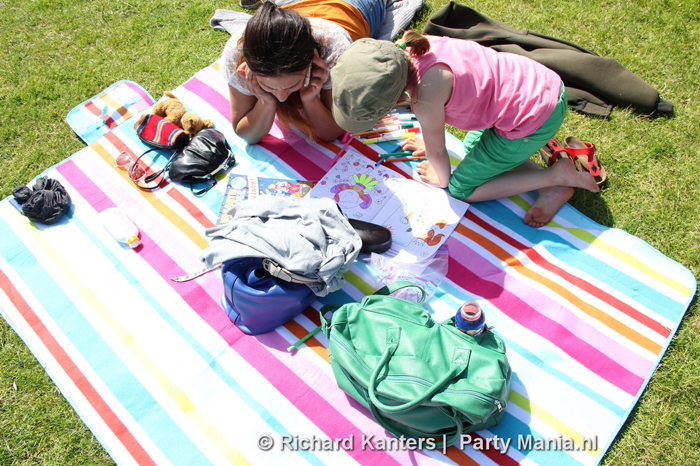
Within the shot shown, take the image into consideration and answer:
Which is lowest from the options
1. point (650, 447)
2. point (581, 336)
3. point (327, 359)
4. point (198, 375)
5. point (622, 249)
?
point (198, 375)

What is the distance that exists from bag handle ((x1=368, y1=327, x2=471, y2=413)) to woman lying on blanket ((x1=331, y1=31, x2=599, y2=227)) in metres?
1.05

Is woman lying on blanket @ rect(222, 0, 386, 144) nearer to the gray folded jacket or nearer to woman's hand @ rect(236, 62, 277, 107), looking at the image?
woman's hand @ rect(236, 62, 277, 107)

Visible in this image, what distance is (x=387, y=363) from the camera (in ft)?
6.17

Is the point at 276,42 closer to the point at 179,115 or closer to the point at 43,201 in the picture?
the point at 179,115

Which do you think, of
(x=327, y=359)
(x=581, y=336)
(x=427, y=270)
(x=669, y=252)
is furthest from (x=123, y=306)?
(x=669, y=252)

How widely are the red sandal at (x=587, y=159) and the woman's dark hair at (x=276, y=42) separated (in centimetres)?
174

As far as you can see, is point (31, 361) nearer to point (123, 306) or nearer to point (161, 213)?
point (123, 306)

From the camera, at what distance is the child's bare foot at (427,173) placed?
2.73 metres

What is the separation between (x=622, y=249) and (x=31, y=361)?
11.0 ft

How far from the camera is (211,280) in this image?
2.52 m

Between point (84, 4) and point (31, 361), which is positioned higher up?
point (84, 4)

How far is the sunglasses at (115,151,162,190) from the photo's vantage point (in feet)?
9.45

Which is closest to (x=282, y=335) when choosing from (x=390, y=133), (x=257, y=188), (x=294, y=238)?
(x=294, y=238)

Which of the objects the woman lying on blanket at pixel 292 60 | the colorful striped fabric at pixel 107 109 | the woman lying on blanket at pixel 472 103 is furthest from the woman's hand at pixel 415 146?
the colorful striped fabric at pixel 107 109
